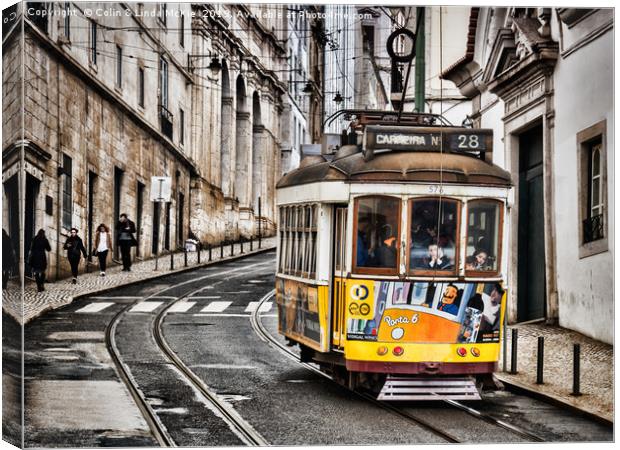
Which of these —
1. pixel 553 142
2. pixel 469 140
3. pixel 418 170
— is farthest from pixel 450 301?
pixel 553 142

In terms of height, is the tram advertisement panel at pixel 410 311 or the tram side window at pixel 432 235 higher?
the tram side window at pixel 432 235

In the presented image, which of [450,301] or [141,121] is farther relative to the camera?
[141,121]

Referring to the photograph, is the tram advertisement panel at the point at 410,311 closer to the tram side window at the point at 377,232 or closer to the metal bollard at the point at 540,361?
the tram side window at the point at 377,232

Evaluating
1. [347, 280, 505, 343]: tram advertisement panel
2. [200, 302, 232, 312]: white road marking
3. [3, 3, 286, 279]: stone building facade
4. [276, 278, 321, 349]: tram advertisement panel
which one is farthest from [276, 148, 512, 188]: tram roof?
[200, 302, 232, 312]: white road marking

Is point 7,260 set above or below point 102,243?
below

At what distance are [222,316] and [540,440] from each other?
6.16 m

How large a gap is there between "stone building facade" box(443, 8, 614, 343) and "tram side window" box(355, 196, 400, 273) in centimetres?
142

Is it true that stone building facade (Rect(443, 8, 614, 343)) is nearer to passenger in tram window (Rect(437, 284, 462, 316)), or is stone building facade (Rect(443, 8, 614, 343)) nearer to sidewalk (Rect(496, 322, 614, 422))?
sidewalk (Rect(496, 322, 614, 422))

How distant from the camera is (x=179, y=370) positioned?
16.4 meters

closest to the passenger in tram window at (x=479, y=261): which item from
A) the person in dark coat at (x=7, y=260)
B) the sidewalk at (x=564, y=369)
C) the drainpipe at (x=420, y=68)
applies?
the sidewalk at (x=564, y=369)

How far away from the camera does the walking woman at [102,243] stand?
15883 mm

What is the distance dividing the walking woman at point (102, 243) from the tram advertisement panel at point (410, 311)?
3006 mm

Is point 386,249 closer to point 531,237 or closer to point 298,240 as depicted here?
point 298,240

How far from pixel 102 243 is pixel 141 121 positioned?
6.20 feet
